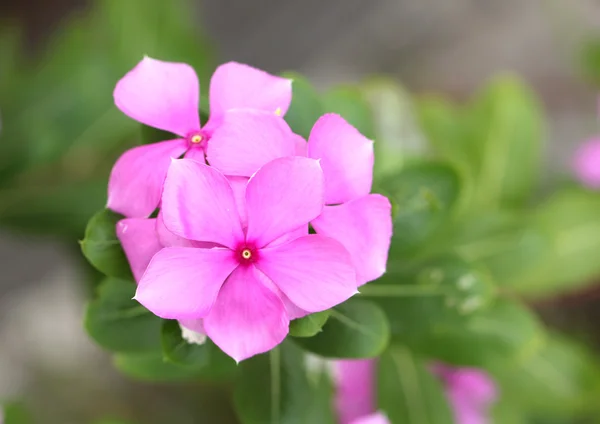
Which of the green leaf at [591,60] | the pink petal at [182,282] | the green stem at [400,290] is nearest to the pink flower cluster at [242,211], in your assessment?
the pink petal at [182,282]

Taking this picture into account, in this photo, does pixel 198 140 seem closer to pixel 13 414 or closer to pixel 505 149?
pixel 13 414

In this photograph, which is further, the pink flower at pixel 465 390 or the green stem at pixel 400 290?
the pink flower at pixel 465 390

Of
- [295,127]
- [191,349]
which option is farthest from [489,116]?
[191,349]

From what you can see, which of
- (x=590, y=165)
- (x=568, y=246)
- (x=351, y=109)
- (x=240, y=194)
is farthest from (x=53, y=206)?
(x=590, y=165)

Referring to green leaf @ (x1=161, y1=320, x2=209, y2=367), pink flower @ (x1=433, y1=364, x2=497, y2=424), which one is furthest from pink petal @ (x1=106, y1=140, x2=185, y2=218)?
pink flower @ (x1=433, y1=364, x2=497, y2=424)

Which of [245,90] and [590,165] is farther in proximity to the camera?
[590,165]

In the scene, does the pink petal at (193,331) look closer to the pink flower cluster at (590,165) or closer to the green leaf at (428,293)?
the green leaf at (428,293)
